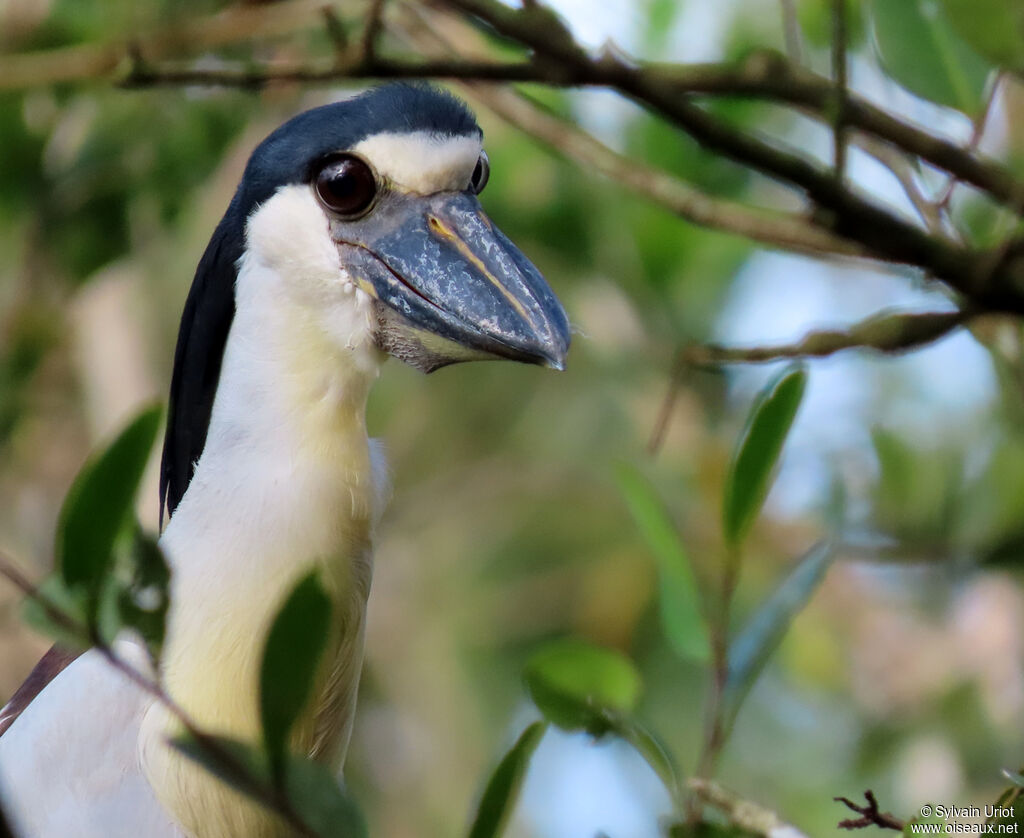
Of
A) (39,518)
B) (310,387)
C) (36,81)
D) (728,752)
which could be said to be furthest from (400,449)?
(310,387)

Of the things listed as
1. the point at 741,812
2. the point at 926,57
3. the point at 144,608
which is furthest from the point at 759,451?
the point at 926,57

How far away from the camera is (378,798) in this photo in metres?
4.09

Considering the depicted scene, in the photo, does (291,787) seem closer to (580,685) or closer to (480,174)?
(580,685)

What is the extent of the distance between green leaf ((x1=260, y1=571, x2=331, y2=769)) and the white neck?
2.05ft

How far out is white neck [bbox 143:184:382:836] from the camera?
4.81 feet

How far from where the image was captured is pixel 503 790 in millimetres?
975

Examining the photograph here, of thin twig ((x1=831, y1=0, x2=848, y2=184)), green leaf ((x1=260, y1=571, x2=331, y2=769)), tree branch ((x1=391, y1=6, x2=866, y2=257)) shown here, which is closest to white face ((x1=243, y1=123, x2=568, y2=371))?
tree branch ((x1=391, y1=6, x2=866, y2=257))

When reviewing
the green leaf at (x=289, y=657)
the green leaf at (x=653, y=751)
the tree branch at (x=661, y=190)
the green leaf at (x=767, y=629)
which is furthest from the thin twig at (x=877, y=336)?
the green leaf at (x=289, y=657)

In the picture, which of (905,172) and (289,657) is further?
(905,172)

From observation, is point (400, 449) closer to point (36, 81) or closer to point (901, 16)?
point (36, 81)

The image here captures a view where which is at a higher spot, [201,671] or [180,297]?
[201,671]

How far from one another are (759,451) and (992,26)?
537mm

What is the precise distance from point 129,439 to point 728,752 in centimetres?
374

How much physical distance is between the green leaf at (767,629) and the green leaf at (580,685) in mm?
98
